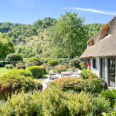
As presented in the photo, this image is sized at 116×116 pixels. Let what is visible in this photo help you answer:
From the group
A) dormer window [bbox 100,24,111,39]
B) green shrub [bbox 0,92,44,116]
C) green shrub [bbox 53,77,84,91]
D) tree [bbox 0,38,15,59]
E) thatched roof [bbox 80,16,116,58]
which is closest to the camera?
green shrub [bbox 0,92,44,116]

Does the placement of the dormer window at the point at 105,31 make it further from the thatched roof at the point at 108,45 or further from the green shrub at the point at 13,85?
the green shrub at the point at 13,85

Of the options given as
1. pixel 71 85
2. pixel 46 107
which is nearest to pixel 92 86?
pixel 71 85

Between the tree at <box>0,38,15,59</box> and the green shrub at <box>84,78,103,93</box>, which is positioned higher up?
the tree at <box>0,38,15,59</box>

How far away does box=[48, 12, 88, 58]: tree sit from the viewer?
108 feet

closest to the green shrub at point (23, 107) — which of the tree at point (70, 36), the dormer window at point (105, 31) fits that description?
the dormer window at point (105, 31)

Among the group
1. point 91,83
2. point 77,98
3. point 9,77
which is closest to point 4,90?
point 9,77

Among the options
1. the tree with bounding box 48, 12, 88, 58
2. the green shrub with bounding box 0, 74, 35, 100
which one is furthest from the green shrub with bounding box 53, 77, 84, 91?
the tree with bounding box 48, 12, 88, 58

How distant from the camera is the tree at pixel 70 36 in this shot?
108 ft

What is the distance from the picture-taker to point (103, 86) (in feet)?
26.2

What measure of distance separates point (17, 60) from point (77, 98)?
30635mm

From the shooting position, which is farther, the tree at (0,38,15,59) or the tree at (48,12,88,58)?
the tree at (0,38,15,59)

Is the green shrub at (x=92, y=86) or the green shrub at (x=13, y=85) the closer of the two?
the green shrub at (x=13, y=85)

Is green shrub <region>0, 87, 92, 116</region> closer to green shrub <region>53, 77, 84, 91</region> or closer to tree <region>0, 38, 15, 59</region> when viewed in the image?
green shrub <region>53, 77, 84, 91</region>

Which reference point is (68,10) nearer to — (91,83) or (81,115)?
(91,83)
